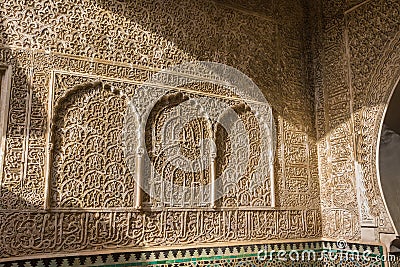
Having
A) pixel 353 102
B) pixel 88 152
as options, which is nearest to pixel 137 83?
pixel 88 152

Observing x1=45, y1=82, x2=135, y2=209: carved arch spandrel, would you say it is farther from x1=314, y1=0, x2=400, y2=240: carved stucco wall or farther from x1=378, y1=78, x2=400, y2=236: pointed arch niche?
x1=378, y1=78, x2=400, y2=236: pointed arch niche

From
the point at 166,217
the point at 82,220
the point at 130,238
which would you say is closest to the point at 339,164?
the point at 166,217

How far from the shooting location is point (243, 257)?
328 cm

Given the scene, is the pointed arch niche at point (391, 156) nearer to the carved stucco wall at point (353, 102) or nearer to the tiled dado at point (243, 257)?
the carved stucco wall at point (353, 102)

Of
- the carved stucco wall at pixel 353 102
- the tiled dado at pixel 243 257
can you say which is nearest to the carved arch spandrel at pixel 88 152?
the tiled dado at pixel 243 257

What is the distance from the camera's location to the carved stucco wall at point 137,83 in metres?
2.65

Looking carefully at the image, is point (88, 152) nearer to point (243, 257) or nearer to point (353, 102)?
point (243, 257)

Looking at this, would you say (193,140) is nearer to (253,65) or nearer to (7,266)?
(253,65)

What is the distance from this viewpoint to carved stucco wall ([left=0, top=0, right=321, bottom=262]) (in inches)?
104

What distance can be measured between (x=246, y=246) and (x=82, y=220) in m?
1.40

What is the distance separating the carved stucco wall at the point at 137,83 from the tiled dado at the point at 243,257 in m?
0.07

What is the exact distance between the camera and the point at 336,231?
358cm

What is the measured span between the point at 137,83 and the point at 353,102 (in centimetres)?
195

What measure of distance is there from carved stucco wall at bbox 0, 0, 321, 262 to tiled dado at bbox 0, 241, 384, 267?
73 millimetres
